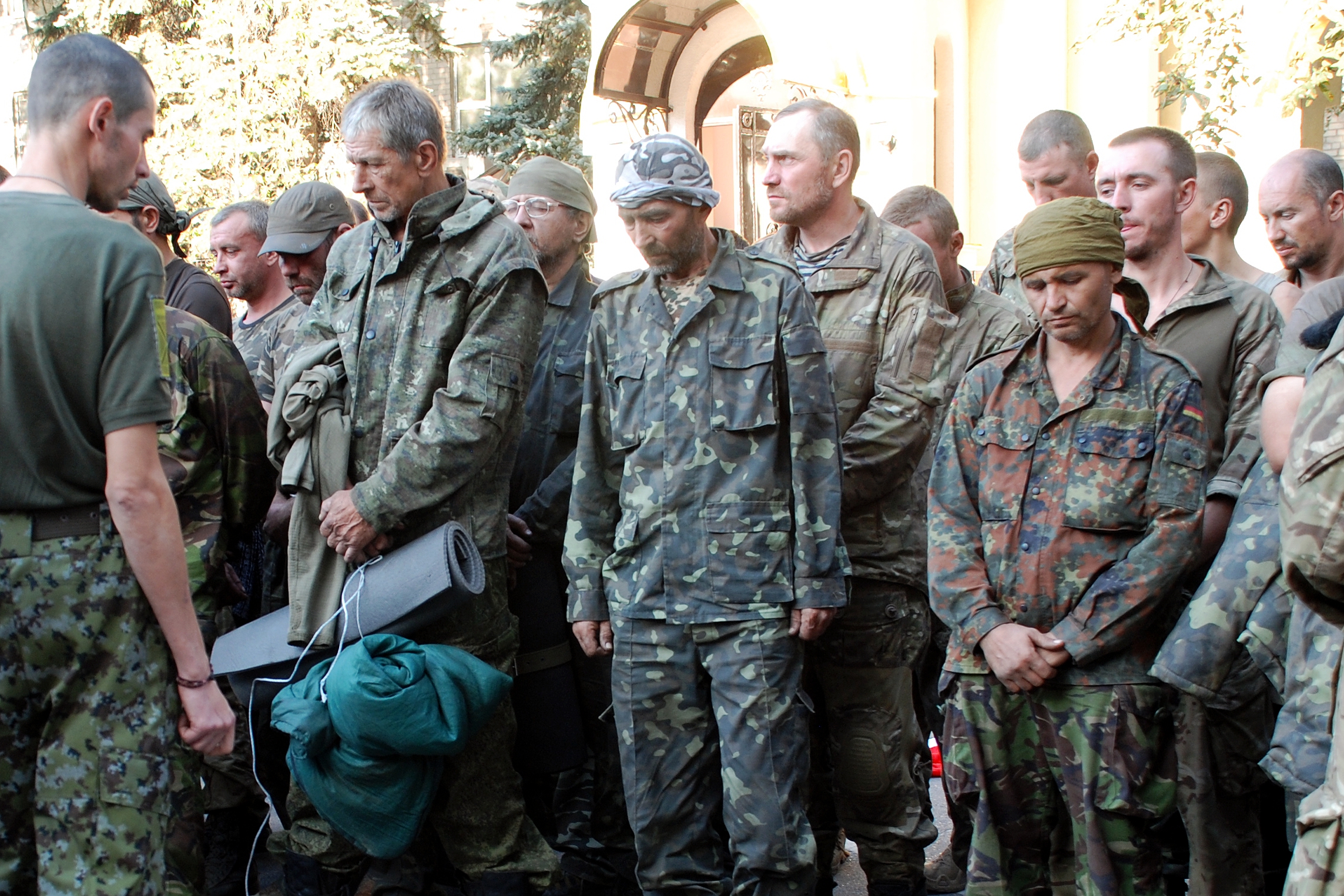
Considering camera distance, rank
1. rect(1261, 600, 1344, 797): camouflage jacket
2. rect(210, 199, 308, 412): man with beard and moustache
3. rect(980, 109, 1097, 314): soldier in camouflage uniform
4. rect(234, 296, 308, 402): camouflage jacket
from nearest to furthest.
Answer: rect(1261, 600, 1344, 797): camouflage jacket → rect(234, 296, 308, 402): camouflage jacket → rect(980, 109, 1097, 314): soldier in camouflage uniform → rect(210, 199, 308, 412): man with beard and moustache

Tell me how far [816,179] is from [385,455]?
173 centimetres

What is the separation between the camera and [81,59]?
9.32 ft

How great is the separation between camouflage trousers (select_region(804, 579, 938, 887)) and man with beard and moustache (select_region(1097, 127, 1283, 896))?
90 centimetres

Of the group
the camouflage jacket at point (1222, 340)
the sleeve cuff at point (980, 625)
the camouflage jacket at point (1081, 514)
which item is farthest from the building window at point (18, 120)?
the sleeve cuff at point (980, 625)

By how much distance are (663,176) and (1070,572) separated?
1597mm

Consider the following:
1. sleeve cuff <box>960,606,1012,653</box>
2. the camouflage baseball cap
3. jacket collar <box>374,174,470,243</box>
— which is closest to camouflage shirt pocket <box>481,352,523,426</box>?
jacket collar <box>374,174,470,243</box>

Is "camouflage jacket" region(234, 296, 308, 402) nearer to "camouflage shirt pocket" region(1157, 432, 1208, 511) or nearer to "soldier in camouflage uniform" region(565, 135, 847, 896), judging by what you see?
"soldier in camouflage uniform" region(565, 135, 847, 896)

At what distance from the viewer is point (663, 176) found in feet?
12.1

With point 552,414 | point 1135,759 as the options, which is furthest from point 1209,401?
point 552,414

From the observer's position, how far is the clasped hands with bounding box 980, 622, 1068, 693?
3168mm

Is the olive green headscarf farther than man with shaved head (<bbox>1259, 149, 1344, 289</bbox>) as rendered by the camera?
No

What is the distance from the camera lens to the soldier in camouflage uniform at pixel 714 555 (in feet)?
11.5

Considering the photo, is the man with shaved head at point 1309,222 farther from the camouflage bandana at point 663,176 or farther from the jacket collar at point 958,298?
the camouflage bandana at point 663,176

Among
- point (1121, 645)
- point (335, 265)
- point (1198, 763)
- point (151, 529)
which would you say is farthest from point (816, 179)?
point (151, 529)
